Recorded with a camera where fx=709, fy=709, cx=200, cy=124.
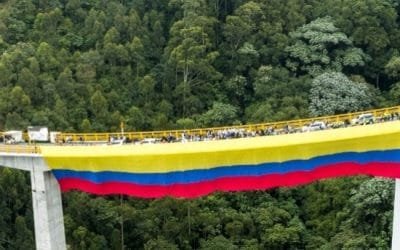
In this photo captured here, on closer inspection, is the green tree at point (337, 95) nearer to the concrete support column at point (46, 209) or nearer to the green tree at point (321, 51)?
the green tree at point (321, 51)

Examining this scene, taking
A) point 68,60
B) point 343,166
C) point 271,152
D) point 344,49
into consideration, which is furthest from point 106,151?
point 344,49

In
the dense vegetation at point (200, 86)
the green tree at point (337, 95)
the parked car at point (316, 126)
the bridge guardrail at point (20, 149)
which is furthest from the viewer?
the green tree at point (337, 95)

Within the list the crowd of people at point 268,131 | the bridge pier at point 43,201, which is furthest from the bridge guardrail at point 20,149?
the crowd of people at point 268,131

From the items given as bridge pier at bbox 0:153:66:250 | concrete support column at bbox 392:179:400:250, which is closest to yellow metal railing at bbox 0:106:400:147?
bridge pier at bbox 0:153:66:250

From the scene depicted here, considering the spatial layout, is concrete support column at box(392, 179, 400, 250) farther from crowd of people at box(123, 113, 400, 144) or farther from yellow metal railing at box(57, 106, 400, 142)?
yellow metal railing at box(57, 106, 400, 142)

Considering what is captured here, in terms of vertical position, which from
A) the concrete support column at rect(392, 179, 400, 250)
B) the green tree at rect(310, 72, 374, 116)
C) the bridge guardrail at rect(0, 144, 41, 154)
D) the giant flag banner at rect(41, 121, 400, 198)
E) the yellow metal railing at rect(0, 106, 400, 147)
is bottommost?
the concrete support column at rect(392, 179, 400, 250)

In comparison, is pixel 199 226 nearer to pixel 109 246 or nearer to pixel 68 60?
pixel 109 246

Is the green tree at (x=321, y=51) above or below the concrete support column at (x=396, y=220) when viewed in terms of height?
above
